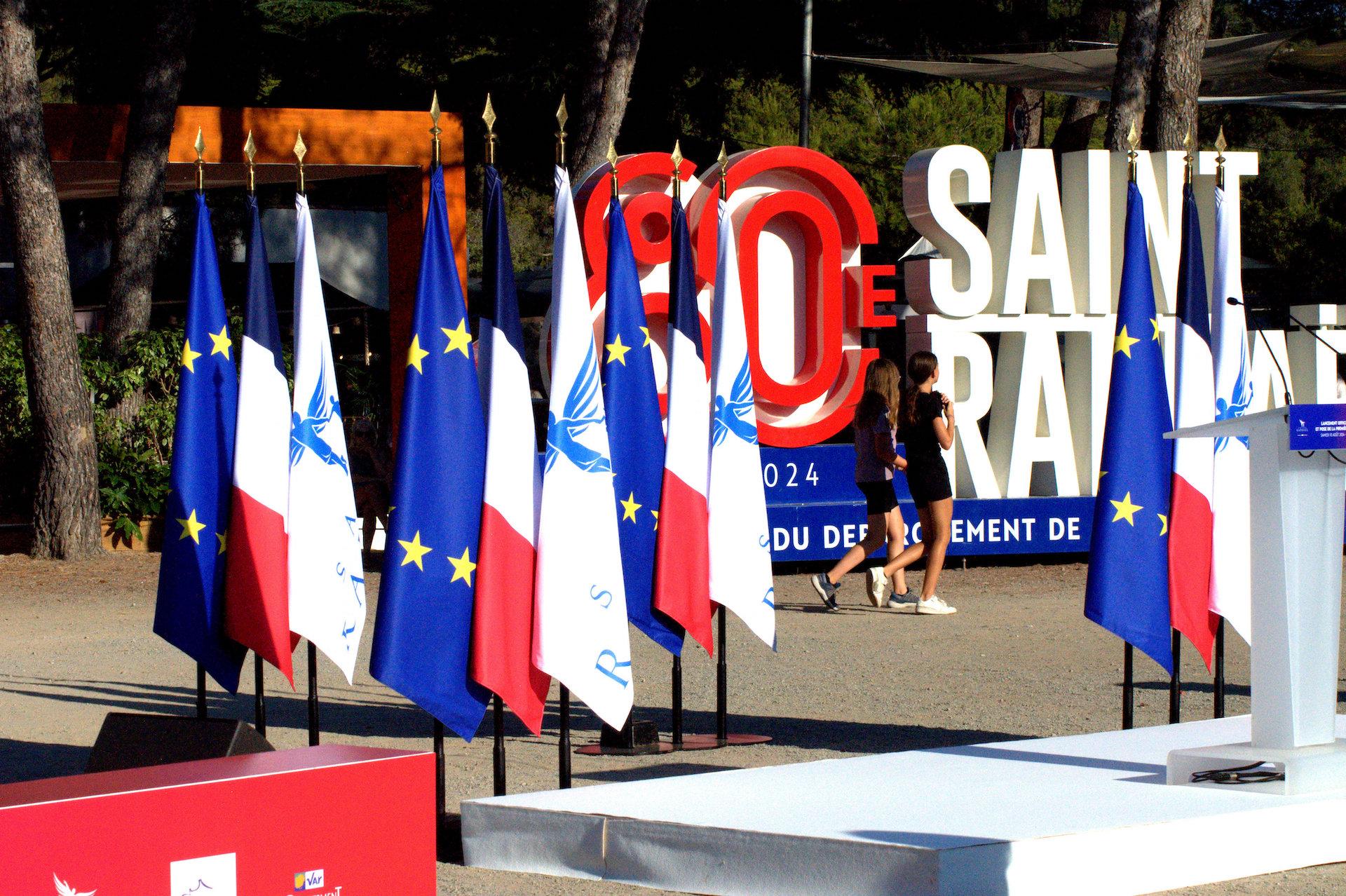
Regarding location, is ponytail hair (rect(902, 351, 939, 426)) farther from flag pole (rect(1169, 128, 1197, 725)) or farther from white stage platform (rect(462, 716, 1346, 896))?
white stage platform (rect(462, 716, 1346, 896))

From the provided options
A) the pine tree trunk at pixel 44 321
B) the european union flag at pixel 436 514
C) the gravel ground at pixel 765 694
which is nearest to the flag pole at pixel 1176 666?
Result: the gravel ground at pixel 765 694

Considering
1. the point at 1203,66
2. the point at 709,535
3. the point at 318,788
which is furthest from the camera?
the point at 1203,66

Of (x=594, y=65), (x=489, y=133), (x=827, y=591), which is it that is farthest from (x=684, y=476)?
(x=594, y=65)

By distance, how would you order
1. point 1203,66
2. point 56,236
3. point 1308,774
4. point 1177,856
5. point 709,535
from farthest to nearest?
point 1203,66 → point 56,236 → point 709,535 → point 1308,774 → point 1177,856

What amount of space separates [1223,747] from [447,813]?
2885 mm

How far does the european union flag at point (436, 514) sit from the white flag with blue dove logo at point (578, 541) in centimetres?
30

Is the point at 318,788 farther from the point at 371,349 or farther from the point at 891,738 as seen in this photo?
the point at 371,349

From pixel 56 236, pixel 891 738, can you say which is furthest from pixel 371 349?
pixel 891 738

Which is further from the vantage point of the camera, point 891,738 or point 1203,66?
point 1203,66

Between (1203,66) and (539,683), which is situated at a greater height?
(1203,66)

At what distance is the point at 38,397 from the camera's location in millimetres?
16141

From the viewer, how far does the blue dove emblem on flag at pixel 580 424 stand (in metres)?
6.64

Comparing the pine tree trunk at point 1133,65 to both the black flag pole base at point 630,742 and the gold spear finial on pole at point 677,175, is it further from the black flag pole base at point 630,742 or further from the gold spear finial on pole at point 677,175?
the black flag pole base at point 630,742

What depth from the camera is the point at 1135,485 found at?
298 inches
